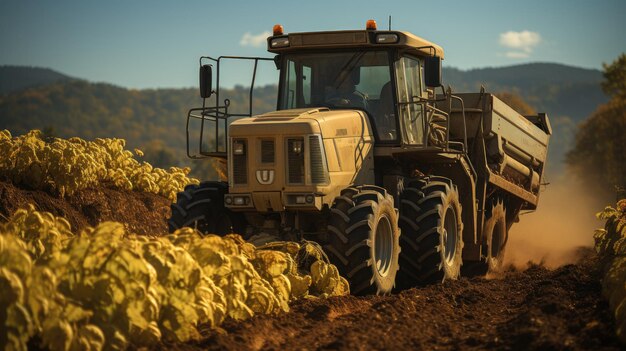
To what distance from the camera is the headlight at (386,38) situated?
492 inches

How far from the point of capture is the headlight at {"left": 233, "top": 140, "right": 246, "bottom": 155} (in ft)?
37.4

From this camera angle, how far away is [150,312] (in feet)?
24.2

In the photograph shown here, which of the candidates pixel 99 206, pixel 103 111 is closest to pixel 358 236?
pixel 99 206

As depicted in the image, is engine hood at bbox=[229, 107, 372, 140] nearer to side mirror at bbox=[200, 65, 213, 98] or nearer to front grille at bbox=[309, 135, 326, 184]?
front grille at bbox=[309, 135, 326, 184]

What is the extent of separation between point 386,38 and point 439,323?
4.17m

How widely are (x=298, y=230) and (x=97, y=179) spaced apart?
680cm

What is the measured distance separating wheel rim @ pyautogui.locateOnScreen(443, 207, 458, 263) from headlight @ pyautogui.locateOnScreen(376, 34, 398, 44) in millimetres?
2391

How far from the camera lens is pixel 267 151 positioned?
37.1ft

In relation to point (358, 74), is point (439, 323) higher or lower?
lower

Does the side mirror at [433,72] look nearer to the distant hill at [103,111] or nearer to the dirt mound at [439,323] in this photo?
the dirt mound at [439,323]

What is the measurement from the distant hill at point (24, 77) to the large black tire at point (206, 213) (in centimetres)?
12817

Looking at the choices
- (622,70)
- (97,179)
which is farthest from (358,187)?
(622,70)

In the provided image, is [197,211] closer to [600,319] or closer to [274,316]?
[274,316]

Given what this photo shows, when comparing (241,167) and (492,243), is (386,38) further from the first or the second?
(492,243)
